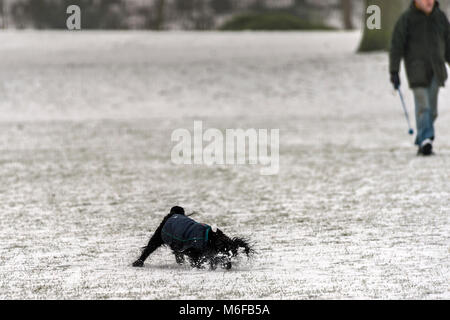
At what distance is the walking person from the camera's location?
11008mm

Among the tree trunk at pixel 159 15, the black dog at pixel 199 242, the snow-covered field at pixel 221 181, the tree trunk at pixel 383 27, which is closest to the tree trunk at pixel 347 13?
the tree trunk at pixel 159 15

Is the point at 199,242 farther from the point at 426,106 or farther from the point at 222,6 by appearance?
the point at 222,6

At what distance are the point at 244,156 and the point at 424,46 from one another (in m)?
3.16

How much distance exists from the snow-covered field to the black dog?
0.11m

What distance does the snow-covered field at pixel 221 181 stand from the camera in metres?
5.42

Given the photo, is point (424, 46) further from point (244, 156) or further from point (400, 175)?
point (244, 156)

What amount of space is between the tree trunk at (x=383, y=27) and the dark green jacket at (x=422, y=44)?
13.9m

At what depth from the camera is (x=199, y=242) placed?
5383mm

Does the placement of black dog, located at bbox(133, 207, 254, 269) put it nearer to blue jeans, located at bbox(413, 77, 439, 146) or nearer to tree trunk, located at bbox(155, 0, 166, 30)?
blue jeans, located at bbox(413, 77, 439, 146)

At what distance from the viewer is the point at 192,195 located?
9.28 meters

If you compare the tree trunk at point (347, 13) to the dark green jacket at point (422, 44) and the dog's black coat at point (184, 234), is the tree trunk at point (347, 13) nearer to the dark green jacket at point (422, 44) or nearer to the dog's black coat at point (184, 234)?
the dark green jacket at point (422, 44)

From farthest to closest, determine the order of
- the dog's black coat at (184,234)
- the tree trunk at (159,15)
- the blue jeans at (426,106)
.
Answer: the tree trunk at (159,15)
the blue jeans at (426,106)
the dog's black coat at (184,234)

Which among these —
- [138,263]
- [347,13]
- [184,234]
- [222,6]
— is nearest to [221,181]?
[138,263]
